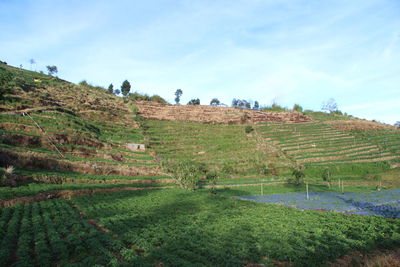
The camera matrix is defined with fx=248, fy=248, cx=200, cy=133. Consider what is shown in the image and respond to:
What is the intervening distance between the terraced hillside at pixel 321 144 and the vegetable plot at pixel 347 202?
71.3 feet

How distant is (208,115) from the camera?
241 feet

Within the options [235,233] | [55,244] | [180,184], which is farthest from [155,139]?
[55,244]

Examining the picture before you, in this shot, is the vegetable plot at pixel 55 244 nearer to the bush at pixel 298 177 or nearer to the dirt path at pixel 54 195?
the dirt path at pixel 54 195

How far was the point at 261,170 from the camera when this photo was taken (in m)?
43.9

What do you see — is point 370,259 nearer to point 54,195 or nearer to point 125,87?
point 54,195

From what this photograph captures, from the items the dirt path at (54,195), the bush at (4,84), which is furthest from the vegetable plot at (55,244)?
the bush at (4,84)

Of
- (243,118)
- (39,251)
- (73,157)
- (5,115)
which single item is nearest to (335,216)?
(39,251)

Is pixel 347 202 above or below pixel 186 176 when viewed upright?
below

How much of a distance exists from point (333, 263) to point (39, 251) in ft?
38.1

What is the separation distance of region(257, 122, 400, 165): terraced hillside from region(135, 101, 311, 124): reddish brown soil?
625 centimetres

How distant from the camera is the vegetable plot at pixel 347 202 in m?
19.0

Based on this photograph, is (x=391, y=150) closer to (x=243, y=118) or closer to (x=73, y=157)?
(x=243, y=118)

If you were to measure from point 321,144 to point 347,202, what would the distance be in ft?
120

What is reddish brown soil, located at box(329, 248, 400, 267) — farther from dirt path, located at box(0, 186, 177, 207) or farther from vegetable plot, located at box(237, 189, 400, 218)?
dirt path, located at box(0, 186, 177, 207)
